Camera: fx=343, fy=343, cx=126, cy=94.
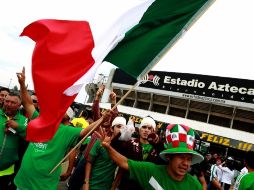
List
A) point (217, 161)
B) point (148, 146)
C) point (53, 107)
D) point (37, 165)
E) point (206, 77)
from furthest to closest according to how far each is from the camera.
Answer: point (206, 77) < point (217, 161) < point (148, 146) < point (37, 165) < point (53, 107)

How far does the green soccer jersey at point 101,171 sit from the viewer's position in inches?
169

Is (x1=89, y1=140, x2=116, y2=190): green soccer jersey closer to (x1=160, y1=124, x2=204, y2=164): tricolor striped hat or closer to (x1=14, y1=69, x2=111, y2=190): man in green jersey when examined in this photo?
(x1=14, y1=69, x2=111, y2=190): man in green jersey

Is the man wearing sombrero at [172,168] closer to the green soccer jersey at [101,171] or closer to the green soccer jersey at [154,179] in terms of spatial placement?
the green soccer jersey at [154,179]

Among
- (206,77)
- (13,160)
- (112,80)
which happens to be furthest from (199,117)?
(13,160)

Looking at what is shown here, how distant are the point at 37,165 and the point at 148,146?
1.32 metres

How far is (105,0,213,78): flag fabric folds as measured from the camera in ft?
11.5

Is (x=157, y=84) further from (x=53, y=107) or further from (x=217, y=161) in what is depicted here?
(x=53, y=107)

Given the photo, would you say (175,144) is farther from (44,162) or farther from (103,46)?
(44,162)

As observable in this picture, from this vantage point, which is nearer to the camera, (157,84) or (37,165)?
(37,165)

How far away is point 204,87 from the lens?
32.8 m

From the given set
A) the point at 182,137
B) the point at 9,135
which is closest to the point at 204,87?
the point at 9,135

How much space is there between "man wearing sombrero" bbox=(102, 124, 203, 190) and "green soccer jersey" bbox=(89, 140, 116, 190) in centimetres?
127

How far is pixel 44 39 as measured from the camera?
368cm

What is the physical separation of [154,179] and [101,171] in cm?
146
